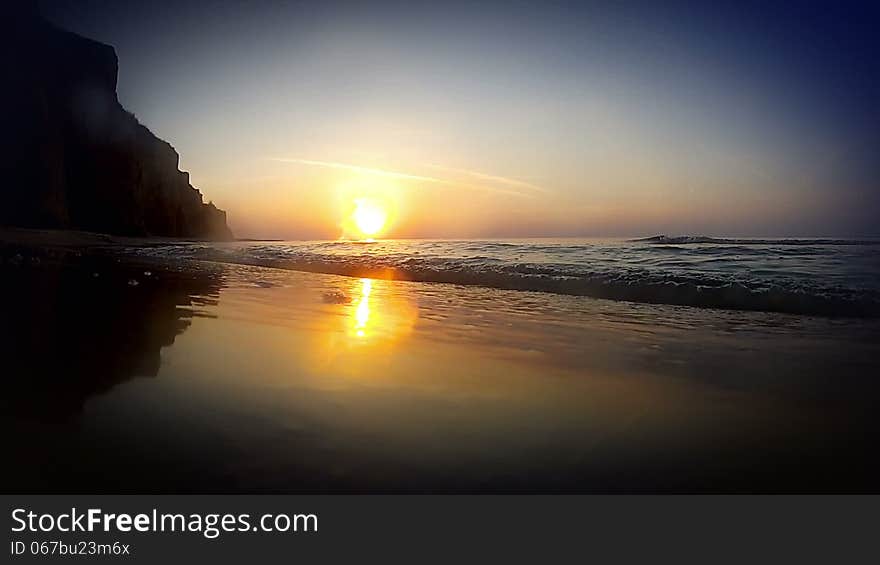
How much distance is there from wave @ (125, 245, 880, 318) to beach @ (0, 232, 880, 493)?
1.44 metres

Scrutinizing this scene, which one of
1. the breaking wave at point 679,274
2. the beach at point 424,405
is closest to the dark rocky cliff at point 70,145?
the breaking wave at point 679,274

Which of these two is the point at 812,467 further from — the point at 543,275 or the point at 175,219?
the point at 175,219

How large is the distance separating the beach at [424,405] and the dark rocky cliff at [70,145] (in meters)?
20.3

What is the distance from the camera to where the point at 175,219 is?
3728 cm

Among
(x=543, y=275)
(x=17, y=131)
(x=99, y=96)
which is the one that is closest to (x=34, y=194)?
(x=17, y=131)

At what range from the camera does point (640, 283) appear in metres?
6.58

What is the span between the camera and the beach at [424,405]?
4.89 feet

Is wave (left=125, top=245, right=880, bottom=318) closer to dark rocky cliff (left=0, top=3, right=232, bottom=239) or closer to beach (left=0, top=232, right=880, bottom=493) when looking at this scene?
beach (left=0, top=232, right=880, bottom=493)

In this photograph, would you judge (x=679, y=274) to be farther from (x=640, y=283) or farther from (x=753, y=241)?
(x=753, y=241)

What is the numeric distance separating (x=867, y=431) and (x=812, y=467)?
50cm

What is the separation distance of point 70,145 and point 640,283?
28.3 m

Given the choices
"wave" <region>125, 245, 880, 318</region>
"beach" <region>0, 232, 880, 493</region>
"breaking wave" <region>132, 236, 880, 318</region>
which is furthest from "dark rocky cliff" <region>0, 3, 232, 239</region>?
"beach" <region>0, 232, 880, 493</region>

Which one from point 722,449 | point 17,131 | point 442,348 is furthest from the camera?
point 17,131
